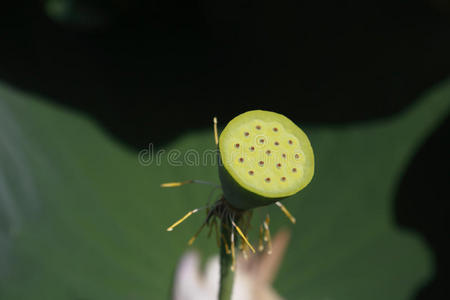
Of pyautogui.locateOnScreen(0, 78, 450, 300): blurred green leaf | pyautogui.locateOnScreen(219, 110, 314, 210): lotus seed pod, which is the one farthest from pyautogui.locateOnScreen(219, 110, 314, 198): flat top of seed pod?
pyautogui.locateOnScreen(0, 78, 450, 300): blurred green leaf

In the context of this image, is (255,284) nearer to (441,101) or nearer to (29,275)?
(29,275)

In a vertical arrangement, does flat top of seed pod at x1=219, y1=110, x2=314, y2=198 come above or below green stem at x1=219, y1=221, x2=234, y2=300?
above

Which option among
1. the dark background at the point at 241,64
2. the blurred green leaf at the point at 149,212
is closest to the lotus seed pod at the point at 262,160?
the blurred green leaf at the point at 149,212

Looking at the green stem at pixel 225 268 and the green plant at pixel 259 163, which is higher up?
the green plant at pixel 259 163

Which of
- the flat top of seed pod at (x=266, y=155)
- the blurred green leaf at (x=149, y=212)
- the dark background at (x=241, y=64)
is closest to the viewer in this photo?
the flat top of seed pod at (x=266, y=155)

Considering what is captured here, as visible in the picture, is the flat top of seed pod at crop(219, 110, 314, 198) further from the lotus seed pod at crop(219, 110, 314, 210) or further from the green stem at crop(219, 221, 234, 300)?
the green stem at crop(219, 221, 234, 300)

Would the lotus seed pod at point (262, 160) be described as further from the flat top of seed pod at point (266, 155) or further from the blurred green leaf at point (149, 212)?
the blurred green leaf at point (149, 212)

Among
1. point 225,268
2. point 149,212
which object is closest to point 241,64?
point 149,212

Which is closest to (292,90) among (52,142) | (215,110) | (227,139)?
(215,110)
